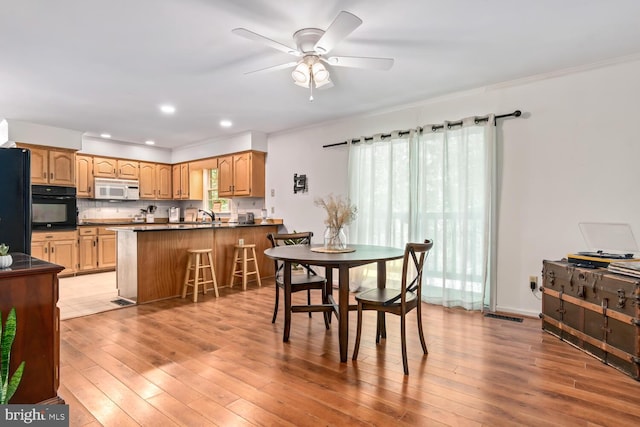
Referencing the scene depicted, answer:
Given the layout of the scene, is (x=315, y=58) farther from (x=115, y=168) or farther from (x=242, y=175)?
(x=115, y=168)

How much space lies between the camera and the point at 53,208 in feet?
17.7

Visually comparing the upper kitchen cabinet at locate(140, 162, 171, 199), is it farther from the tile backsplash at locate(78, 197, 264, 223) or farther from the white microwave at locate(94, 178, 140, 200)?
the tile backsplash at locate(78, 197, 264, 223)

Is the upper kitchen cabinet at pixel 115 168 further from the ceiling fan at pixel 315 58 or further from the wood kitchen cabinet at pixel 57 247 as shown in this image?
the ceiling fan at pixel 315 58

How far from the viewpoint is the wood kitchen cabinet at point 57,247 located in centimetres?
525

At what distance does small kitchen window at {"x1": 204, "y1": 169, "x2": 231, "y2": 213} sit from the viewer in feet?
23.2

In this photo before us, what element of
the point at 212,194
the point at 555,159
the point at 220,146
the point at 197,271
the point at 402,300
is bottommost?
the point at 197,271

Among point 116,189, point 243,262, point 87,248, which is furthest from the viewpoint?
point 116,189

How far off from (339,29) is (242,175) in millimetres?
4102

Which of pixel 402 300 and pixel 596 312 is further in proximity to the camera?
pixel 596 312

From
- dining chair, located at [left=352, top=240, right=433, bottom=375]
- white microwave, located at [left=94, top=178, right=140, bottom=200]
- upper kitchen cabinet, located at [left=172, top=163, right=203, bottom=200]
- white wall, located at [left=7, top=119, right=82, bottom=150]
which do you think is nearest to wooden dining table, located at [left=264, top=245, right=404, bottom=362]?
dining chair, located at [left=352, top=240, right=433, bottom=375]

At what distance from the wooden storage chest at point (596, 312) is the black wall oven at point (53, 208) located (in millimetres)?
6652

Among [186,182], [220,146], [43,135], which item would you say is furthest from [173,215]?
[43,135]

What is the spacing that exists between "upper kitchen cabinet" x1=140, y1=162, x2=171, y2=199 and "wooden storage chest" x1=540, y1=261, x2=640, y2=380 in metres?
6.92

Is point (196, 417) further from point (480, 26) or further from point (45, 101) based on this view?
point (45, 101)
